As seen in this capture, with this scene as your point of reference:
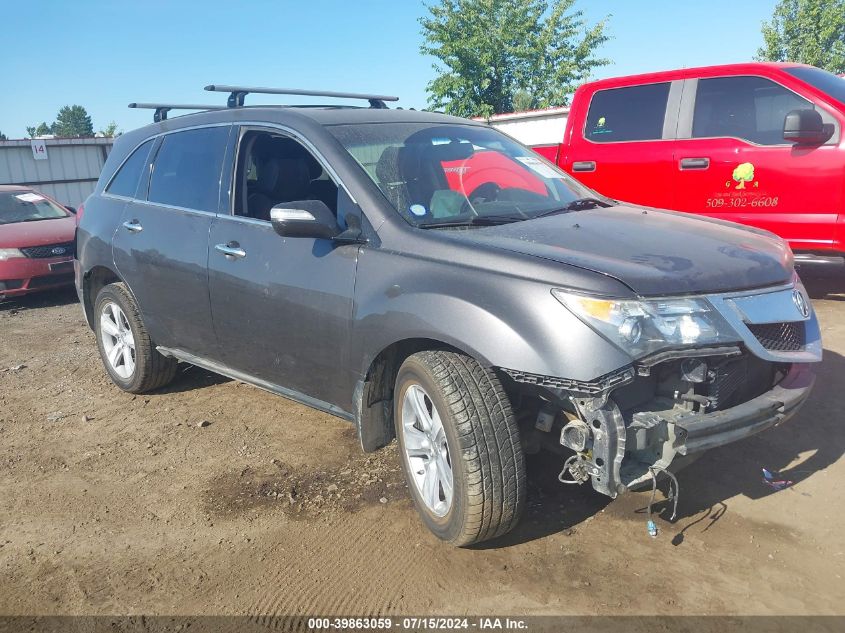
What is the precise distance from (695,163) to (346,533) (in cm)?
490

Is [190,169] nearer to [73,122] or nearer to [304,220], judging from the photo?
[304,220]

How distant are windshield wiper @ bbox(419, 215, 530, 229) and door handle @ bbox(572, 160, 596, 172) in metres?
4.06

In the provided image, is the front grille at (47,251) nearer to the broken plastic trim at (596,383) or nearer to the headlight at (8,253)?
the headlight at (8,253)

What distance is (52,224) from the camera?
912cm

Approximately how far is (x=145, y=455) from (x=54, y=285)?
18.1ft

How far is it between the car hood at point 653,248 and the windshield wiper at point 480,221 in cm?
7

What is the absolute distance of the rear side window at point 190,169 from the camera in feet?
13.5

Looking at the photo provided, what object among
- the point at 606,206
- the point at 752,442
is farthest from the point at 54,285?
the point at 752,442

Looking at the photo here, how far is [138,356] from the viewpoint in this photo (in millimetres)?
4812

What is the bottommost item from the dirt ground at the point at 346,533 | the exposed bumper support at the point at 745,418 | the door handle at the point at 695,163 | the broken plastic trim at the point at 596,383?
the dirt ground at the point at 346,533

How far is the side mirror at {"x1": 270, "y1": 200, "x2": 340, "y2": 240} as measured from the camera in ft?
10.5

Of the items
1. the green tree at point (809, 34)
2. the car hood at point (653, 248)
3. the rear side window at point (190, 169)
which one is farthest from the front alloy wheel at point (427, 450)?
the green tree at point (809, 34)

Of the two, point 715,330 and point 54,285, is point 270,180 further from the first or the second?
point 54,285

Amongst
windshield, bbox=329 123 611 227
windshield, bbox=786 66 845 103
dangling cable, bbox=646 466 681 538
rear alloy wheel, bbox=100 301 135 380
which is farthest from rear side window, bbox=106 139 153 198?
windshield, bbox=786 66 845 103
